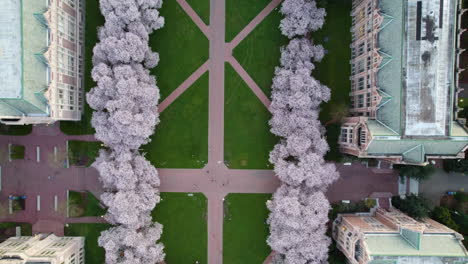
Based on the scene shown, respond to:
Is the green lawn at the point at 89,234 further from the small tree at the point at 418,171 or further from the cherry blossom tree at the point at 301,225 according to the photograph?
the small tree at the point at 418,171

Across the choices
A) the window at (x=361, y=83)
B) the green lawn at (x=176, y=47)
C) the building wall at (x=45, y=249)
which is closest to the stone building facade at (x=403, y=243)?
the window at (x=361, y=83)

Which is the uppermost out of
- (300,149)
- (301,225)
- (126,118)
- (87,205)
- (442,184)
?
(126,118)

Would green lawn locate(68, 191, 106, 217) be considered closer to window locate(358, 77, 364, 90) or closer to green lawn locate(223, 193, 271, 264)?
green lawn locate(223, 193, 271, 264)

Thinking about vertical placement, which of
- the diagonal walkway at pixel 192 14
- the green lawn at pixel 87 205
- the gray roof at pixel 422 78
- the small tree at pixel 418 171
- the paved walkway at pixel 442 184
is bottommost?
the green lawn at pixel 87 205

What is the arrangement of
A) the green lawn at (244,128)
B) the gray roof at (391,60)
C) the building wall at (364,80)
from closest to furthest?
the gray roof at (391,60) < the building wall at (364,80) < the green lawn at (244,128)

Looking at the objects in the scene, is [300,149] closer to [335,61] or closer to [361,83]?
[361,83]

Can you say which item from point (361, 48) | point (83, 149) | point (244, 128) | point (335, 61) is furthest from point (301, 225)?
point (83, 149)

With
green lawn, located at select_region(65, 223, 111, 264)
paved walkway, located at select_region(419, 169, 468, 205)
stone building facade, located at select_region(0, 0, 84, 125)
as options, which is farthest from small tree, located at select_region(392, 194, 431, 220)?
stone building facade, located at select_region(0, 0, 84, 125)
